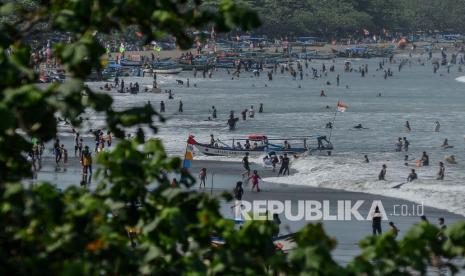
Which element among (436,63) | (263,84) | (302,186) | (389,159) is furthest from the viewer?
(436,63)

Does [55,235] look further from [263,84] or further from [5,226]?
[263,84]

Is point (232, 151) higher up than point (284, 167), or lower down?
lower down

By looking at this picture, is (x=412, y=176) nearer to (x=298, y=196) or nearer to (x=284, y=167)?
(x=284, y=167)

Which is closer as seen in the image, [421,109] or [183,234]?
[183,234]

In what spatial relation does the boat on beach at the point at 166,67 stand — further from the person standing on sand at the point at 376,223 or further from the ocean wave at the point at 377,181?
the person standing on sand at the point at 376,223

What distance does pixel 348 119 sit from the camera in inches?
3054

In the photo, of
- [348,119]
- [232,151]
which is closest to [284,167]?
[232,151]

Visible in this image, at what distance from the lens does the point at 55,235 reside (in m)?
8.12

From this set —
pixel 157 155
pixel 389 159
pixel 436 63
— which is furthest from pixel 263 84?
pixel 157 155

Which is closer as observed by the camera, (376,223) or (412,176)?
(376,223)

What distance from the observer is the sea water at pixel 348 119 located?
151 ft

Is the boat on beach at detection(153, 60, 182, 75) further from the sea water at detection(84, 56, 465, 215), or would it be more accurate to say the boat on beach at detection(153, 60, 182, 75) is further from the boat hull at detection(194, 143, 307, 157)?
the boat hull at detection(194, 143, 307, 157)

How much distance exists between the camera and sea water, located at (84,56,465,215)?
46000mm

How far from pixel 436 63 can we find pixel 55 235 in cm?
13900
